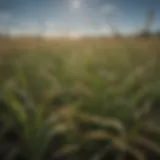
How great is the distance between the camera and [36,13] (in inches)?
34.9

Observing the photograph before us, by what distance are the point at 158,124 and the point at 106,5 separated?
11.9 inches

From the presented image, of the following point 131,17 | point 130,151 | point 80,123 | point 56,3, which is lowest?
point 130,151

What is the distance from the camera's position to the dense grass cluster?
800 mm

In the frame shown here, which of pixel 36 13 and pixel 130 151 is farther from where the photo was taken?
pixel 36 13

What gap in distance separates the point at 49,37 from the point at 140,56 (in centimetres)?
22

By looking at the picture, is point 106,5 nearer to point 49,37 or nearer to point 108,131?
point 49,37

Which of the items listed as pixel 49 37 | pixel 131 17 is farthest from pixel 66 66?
pixel 131 17

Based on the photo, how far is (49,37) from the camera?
34.9 inches

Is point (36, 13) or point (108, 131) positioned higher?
point (36, 13)

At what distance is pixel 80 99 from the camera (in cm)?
84

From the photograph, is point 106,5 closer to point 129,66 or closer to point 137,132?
point 129,66

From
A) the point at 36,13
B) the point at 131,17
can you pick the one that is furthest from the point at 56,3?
the point at 131,17

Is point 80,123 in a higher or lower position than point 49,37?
lower

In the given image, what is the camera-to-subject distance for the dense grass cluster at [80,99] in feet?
2.63
